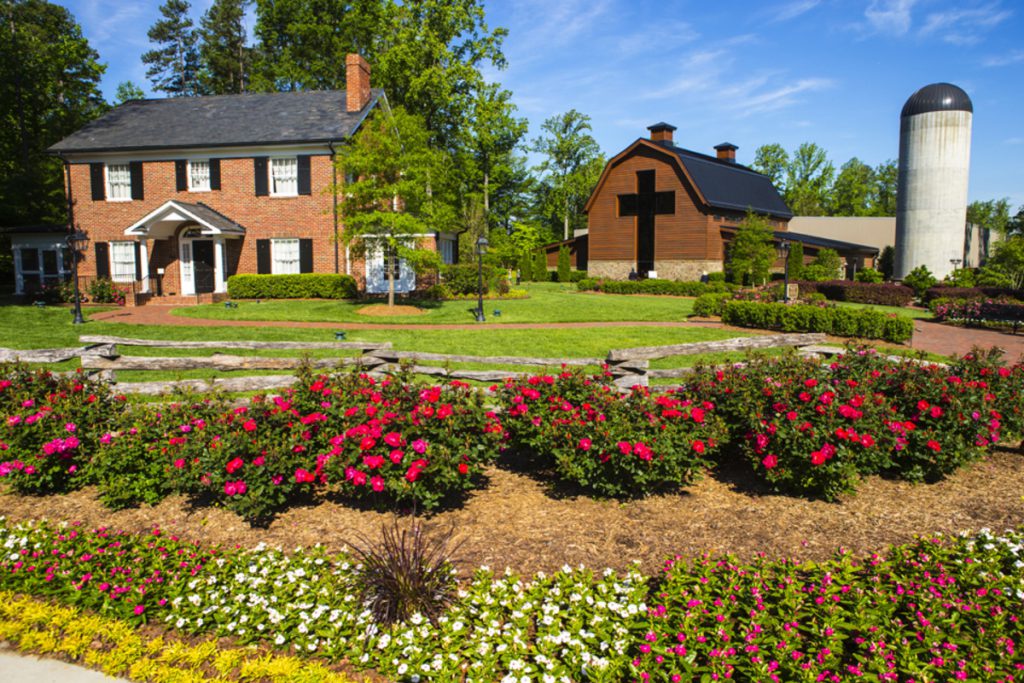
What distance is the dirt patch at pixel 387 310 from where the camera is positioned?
72.8ft

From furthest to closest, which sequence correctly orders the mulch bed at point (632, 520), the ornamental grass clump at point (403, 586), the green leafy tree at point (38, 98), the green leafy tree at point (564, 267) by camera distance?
the green leafy tree at point (564, 267), the green leafy tree at point (38, 98), the mulch bed at point (632, 520), the ornamental grass clump at point (403, 586)

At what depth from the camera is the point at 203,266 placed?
2759 cm

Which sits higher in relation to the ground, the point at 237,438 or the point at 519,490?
the point at 237,438

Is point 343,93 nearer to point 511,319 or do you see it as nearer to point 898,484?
point 511,319

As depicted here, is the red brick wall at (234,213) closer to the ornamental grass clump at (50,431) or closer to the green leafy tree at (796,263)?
the ornamental grass clump at (50,431)

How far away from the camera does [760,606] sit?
11.9 ft

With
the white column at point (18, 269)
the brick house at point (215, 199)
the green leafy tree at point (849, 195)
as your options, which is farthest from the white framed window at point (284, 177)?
the green leafy tree at point (849, 195)

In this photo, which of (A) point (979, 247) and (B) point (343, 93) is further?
(A) point (979, 247)

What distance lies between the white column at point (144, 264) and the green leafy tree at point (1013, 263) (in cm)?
3893

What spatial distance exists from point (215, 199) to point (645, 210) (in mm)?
25334

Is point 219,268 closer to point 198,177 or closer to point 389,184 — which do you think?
point 198,177

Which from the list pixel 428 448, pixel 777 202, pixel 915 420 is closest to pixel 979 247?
pixel 777 202

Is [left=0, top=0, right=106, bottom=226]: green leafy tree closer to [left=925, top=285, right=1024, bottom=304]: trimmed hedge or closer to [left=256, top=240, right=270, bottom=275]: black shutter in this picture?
[left=256, top=240, right=270, bottom=275]: black shutter

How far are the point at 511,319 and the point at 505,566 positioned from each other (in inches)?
662
